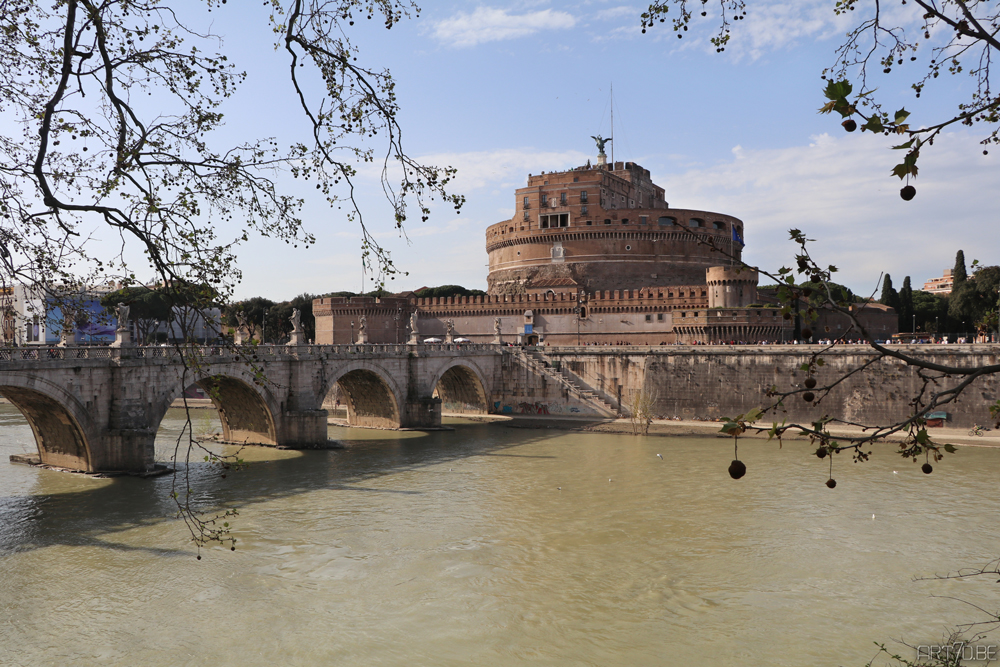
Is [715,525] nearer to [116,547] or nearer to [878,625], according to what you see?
[878,625]

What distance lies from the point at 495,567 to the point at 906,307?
50.4m

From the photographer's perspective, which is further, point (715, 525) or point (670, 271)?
point (670, 271)

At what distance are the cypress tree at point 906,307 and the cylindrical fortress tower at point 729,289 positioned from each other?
549 inches

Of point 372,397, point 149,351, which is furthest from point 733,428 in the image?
point 372,397

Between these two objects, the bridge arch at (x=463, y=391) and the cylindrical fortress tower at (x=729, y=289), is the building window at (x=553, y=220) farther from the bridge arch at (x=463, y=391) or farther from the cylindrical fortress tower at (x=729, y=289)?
the bridge arch at (x=463, y=391)

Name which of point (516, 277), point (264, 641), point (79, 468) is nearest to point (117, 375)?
point (79, 468)

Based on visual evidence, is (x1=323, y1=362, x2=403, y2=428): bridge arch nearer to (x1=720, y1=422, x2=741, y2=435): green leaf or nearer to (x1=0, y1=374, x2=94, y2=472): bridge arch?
(x1=0, y1=374, x2=94, y2=472): bridge arch

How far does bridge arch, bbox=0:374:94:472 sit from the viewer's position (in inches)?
905

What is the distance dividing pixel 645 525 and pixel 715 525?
1.90 m

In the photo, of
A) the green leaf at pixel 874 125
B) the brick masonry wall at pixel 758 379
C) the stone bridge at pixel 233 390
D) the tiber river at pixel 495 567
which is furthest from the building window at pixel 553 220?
the green leaf at pixel 874 125

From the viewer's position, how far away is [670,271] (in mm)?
63344

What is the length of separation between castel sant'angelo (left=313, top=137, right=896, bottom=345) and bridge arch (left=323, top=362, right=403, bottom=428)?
1071 cm

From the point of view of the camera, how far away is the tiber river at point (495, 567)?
13.1m

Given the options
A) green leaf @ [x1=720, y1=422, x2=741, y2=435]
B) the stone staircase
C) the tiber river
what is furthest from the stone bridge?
green leaf @ [x1=720, y1=422, x2=741, y2=435]
